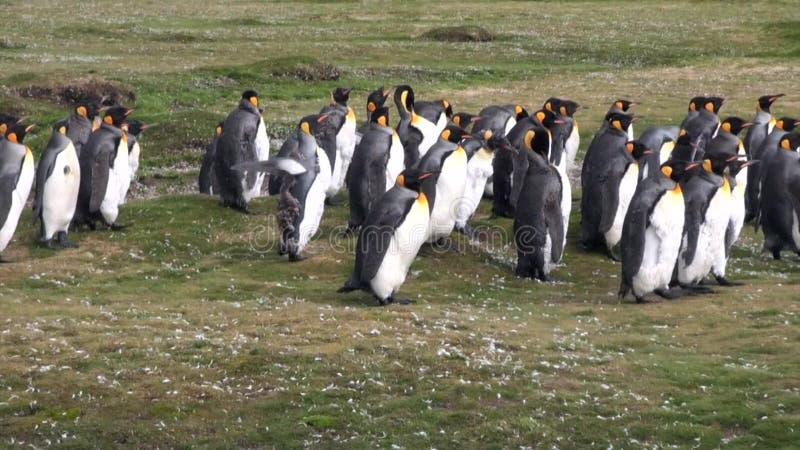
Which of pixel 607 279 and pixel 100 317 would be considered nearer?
pixel 100 317

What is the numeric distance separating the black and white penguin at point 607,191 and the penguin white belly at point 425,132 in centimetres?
245

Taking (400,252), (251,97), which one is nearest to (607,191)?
(400,252)

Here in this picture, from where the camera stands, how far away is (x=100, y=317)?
11344 millimetres

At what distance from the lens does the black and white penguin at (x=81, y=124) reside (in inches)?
648

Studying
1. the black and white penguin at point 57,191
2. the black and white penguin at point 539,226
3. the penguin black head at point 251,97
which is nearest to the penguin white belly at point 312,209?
the black and white penguin at point 539,226

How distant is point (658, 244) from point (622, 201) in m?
2.49

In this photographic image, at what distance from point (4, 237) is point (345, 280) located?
146 inches

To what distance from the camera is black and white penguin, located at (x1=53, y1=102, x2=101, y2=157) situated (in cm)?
1645

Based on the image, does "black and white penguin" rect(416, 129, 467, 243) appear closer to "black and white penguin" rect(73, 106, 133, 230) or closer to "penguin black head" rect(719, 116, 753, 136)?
"penguin black head" rect(719, 116, 753, 136)

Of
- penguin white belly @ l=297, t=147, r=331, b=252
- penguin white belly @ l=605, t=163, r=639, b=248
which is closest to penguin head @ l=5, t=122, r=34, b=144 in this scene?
penguin white belly @ l=297, t=147, r=331, b=252

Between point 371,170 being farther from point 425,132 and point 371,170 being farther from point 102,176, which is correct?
point 102,176

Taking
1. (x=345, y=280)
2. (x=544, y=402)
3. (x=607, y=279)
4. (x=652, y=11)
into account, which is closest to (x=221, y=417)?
(x=544, y=402)

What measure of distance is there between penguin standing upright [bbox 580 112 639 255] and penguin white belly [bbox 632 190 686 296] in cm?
212

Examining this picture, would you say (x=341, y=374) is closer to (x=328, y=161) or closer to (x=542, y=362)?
(x=542, y=362)
